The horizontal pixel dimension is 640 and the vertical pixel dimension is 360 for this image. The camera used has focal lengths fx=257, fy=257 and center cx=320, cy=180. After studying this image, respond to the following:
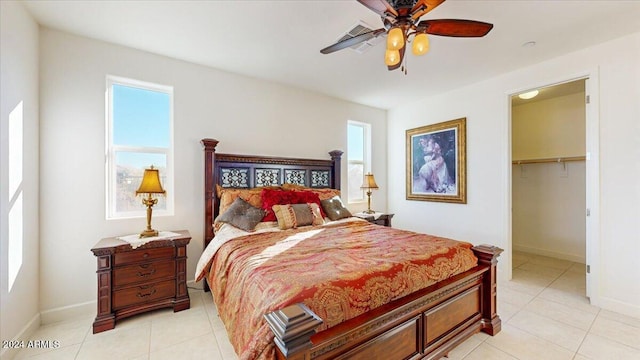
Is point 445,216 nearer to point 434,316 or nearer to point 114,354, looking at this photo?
point 434,316

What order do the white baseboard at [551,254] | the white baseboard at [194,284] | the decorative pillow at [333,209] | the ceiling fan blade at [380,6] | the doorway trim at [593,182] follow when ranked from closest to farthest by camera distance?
the ceiling fan blade at [380,6], the doorway trim at [593,182], the white baseboard at [194,284], the decorative pillow at [333,209], the white baseboard at [551,254]

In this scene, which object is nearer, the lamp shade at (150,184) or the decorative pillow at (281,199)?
the lamp shade at (150,184)

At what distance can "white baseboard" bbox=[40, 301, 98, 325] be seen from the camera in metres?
2.38

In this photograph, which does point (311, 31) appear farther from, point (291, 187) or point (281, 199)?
point (291, 187)

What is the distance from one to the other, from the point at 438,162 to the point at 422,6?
3.03 metres

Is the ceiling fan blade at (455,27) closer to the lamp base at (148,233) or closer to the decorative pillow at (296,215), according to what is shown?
the decorative pillow at (296,215)

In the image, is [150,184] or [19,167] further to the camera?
[150,184]

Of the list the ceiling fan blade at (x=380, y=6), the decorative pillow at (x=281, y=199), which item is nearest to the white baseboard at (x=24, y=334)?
the decorative pillow at (x=281, y=199)

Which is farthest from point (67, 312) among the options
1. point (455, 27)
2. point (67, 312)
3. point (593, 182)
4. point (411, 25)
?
point (593, 182)

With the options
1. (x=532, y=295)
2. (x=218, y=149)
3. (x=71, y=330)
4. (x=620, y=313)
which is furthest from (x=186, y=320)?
(x=620, y=313)

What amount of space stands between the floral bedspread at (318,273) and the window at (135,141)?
1.30 meters

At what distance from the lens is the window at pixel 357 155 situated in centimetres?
477

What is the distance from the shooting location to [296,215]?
9.56ft

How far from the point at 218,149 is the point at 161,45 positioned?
1250 millimetres
